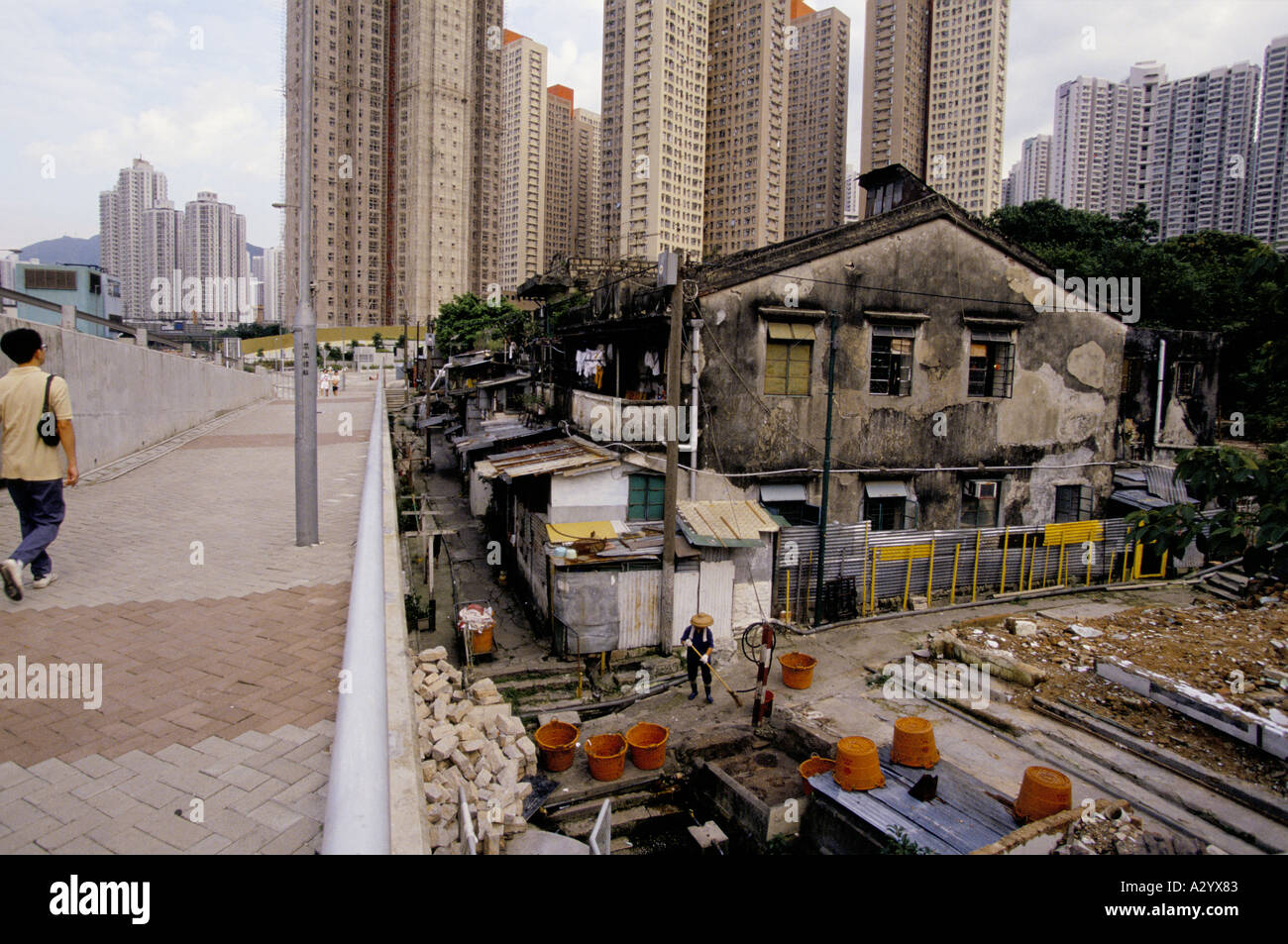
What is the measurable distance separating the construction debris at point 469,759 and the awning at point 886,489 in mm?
10988

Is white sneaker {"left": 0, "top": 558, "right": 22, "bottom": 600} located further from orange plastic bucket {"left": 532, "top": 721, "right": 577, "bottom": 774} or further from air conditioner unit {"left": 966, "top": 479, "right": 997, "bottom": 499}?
air conditioner unit {"left": 966, "top": 479, "right": 997, "bottom": 499}

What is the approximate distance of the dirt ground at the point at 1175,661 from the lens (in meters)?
8.67

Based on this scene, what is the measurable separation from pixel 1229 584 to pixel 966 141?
168ft

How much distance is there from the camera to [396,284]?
8312 centimetres

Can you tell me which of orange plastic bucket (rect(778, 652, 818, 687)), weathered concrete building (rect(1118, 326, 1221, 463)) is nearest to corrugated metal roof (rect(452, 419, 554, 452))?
orange plastic bucket (rect(778, 652, 818, 687))

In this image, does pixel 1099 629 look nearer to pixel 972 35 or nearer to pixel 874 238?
pixel 874 238

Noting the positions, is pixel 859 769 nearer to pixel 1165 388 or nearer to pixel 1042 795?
pixel 1042 795

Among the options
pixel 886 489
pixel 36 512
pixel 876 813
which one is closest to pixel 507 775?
pixel 876 813

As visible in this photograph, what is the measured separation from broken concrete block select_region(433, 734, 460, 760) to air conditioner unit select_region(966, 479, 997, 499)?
51.1 ft

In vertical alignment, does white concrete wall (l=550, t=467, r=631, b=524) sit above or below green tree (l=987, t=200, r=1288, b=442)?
below

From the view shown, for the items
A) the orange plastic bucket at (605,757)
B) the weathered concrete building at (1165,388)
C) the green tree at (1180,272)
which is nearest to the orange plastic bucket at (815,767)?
the orange plastic bucket at (605,757)

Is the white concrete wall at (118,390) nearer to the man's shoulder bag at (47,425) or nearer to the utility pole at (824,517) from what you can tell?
the man's shoulder bag at (47,425)

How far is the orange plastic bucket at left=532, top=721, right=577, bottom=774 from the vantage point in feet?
29.1

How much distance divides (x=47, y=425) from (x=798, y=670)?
1009 centimetres
